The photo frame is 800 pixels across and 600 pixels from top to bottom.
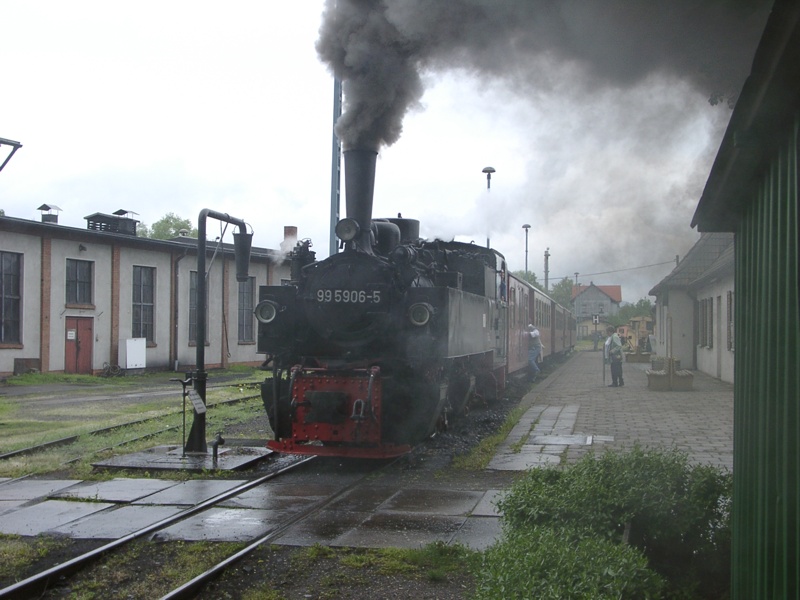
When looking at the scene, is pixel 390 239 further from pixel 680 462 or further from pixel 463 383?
pixel 680 462

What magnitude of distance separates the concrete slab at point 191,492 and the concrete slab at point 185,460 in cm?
50

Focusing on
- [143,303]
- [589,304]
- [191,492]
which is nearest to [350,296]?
[191,492]

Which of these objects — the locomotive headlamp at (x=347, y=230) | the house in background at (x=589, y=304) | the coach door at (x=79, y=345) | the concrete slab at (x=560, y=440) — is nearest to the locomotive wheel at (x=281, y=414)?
the locomotive headlamp at (x=347, y=230)

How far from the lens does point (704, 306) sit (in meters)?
23.9

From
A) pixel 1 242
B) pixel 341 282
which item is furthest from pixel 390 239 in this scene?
pixel 1 242

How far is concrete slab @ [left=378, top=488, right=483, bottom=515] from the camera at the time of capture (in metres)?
6.86

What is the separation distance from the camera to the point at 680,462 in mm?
5523

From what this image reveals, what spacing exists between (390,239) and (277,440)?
9.52ft

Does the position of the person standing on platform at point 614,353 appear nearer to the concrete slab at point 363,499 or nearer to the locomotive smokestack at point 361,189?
the locomotive smokestack at point 361,189

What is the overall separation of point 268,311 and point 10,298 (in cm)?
1718

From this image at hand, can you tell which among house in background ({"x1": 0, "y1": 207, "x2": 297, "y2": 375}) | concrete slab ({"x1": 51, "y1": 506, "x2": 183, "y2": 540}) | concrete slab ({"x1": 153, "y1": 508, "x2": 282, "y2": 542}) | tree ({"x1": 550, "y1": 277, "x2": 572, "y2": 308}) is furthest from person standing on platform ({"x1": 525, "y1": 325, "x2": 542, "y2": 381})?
tree ({"x1": 550, "y1": 277, "x2": 572, "y2": 308})

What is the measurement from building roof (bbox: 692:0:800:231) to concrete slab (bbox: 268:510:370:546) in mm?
3734

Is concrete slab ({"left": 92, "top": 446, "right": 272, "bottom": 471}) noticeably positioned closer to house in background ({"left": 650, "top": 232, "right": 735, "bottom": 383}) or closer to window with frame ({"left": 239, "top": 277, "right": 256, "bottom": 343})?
house in background ({"left": 650, "top": 232, "right": 735, "bottom": 383})

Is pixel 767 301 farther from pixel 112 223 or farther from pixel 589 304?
pixel 589 304
